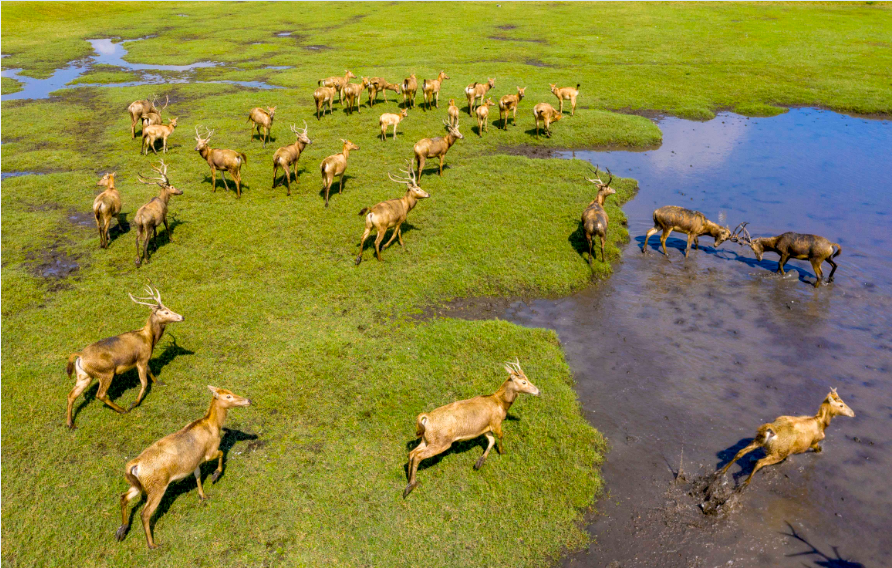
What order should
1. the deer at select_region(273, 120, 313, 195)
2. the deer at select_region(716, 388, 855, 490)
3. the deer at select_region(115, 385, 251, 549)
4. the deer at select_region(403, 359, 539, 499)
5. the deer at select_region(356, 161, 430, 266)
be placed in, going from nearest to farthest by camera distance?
the deer at select_region(115, 385, 251, 549) → the deer at select_region(403, 359, 539, 499) → the deer at select_region(716, 388, 855, 490) → the deer at select_region(356, 161, 430, 266) → the deer at select_region(273, 120, 313, 195)

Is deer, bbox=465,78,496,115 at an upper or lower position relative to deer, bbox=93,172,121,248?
upper

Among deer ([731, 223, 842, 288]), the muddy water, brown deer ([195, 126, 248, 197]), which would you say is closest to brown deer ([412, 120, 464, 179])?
brown deer ([195, 126, 248, 197])

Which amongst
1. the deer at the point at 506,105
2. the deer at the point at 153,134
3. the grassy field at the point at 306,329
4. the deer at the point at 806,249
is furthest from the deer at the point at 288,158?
the deer at the point at 806,249

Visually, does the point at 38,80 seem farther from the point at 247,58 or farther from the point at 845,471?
the point at 845,471

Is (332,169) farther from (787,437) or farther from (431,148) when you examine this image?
(787,437)

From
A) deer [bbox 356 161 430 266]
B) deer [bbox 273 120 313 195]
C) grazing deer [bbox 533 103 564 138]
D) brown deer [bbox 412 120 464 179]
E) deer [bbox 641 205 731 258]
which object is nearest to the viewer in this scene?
deer [bbox 356 161 430 266]

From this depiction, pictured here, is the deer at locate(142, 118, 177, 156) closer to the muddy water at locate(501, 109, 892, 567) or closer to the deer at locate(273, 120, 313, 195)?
the deer at locate(273, 120, 313, 195)

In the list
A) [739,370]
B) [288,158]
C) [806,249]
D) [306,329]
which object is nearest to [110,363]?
[306,329]

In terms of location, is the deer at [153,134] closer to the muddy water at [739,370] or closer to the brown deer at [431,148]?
the brown deer at [431,148]
